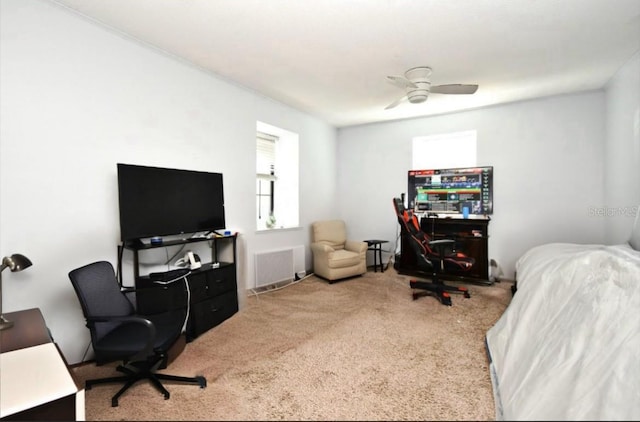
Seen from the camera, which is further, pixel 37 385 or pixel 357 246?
pixel 357 246

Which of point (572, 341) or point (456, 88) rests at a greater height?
point (456, 88)

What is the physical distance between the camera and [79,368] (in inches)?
82.5

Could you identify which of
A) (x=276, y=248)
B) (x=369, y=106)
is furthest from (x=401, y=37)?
(x=276, y=248)

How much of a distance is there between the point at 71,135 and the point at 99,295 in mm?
1218

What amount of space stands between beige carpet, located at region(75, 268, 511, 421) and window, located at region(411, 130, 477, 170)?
6.53ft

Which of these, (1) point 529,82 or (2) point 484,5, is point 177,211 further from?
(1) point 529,82

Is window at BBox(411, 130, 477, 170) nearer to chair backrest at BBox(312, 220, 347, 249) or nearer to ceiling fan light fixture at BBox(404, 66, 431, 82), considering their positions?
chair backrest at BBox(312, 220, 347, 249)

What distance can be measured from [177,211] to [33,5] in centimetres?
168

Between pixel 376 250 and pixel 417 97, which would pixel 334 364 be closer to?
pixel 417 97

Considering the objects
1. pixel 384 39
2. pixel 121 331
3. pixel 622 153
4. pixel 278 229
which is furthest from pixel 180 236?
pixel 622 153

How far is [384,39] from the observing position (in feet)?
8.30

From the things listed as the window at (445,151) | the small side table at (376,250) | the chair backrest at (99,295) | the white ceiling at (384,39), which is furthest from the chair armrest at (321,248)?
the chair backrest at (99,295)

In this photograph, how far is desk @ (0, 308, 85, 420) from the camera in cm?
94

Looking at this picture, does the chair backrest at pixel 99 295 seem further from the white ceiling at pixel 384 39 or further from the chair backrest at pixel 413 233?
the chair backrest at pixel 413 233
